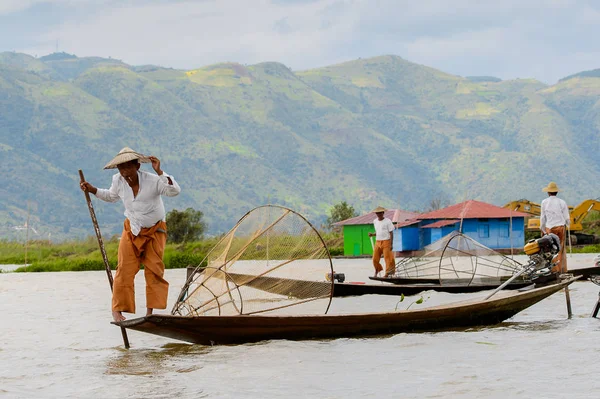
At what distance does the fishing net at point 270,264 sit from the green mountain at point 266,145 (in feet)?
320

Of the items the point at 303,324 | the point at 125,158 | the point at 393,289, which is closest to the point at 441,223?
the point at 393,289

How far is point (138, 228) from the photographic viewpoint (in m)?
7.62

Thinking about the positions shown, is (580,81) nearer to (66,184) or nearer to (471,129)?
(471,129)

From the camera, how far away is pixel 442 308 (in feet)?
27.3

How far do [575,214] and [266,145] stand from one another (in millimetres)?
123531

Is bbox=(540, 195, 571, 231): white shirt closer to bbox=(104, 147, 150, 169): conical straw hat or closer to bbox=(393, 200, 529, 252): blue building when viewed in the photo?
bbox=(104, 147, 150, 169): conical straw hat

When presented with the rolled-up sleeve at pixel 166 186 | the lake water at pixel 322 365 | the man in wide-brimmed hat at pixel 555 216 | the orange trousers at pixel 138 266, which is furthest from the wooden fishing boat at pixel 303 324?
the man in wide-brimmed hat at pixel 555 216

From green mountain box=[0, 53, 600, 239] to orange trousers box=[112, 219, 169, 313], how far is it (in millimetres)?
98249

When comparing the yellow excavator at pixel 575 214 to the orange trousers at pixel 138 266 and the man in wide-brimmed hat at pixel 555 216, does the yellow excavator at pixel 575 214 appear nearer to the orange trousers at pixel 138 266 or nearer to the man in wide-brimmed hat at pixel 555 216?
the man in wide-brimmed hat at pixel 555 216

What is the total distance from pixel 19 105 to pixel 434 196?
69561mm

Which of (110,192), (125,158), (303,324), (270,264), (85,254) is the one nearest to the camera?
(125,158)

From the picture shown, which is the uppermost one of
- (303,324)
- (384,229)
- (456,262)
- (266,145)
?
(266,145)

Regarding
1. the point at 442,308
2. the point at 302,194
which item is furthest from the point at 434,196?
the point at 442,308

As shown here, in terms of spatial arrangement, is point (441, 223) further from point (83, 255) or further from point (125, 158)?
point (125, 158)
